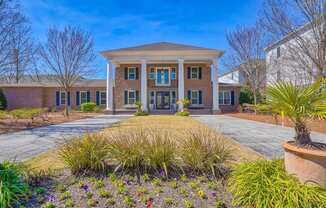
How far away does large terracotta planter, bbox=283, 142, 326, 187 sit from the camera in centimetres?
284

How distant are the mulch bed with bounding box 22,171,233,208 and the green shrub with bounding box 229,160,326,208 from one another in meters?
0.25

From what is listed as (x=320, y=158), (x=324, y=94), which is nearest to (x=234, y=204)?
(x=320, y=158)

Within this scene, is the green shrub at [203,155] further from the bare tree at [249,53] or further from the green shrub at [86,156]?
the bare tree at [249,53]

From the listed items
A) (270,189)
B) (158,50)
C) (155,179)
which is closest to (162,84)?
(158,50)

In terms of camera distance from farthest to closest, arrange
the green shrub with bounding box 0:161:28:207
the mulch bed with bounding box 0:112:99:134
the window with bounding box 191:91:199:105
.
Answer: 1. the window with bounding box 191:91:199:105
2. the mulch bed with bounding box 0:112:99:134
3. the green shrub with bounding box 0:161:28:207

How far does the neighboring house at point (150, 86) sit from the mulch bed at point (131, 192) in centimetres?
2252

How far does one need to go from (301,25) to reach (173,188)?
1576 cm

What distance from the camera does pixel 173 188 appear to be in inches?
142

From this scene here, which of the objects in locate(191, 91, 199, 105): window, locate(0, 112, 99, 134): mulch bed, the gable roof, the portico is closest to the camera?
locate(0, 112, 99, 134): mulch bed

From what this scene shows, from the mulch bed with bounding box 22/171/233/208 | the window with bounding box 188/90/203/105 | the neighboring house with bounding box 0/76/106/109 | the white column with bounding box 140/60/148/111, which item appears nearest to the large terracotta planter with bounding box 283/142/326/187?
the mulch bed with bounding box 22/171/233/208

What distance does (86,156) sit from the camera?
404 centimetres

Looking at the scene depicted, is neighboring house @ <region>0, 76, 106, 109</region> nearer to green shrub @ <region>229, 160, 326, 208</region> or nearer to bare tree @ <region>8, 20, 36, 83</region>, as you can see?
bare tree @ <region>8, 20, 36, 83</region>

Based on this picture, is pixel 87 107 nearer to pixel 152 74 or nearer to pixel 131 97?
pixel 131 97

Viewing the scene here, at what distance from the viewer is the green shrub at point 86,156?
4.01 meters
